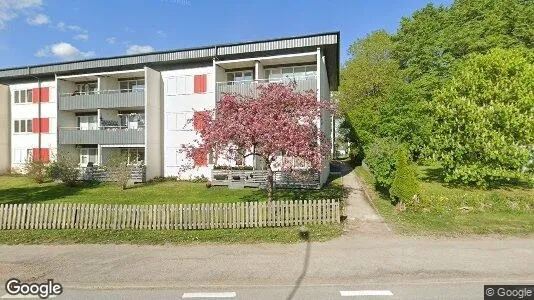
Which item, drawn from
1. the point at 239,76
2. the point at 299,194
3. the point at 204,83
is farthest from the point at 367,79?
the point at 299,194

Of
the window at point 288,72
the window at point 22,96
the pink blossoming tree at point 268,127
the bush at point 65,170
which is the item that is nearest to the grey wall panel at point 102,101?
the bush at point 65,170

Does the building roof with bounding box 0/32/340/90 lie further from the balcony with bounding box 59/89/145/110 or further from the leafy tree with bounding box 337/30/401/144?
the leafy tree with bounding box 337/30/401/144

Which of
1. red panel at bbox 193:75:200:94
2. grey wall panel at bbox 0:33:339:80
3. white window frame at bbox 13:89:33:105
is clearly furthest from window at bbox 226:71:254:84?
white window frame at bbox 13:89:33:105

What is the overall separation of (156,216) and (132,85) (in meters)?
20.2

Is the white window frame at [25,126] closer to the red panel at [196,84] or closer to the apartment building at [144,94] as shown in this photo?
the apartment building at [144,94]

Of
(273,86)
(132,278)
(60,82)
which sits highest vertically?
(60,82)

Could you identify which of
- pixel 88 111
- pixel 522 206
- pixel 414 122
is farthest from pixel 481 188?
pixel 88 111

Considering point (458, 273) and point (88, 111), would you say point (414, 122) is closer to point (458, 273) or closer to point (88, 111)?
point (458, 273)

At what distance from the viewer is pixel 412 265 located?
26.8 feet

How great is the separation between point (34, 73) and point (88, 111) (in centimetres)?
655

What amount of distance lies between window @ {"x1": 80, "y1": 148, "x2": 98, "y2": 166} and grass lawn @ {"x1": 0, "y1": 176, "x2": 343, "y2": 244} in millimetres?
4645

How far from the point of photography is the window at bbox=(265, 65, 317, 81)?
23.0 metres

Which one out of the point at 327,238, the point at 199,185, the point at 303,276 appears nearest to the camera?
the point at 303,276

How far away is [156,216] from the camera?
11.8 m
